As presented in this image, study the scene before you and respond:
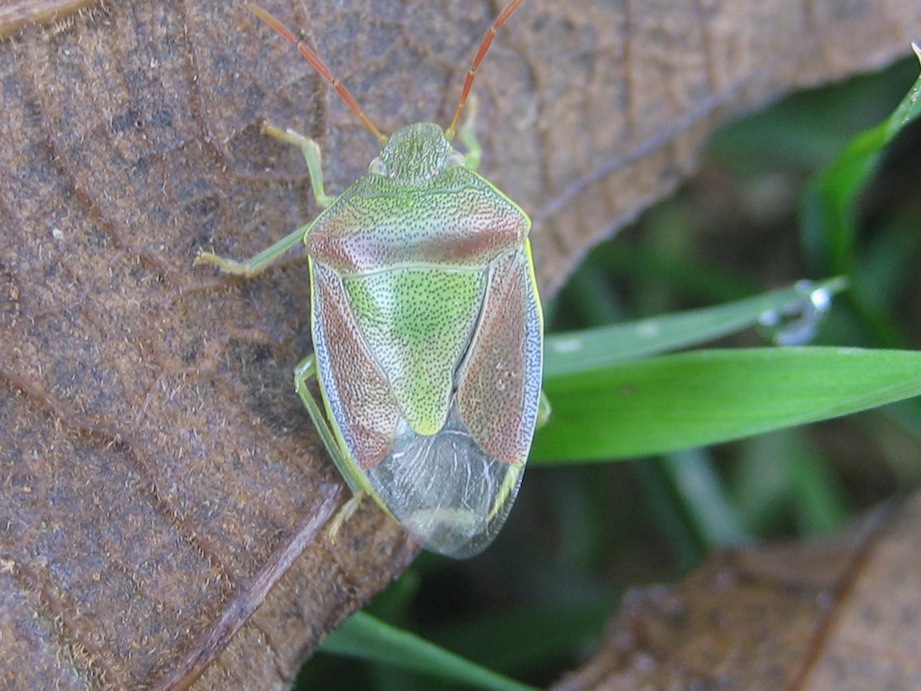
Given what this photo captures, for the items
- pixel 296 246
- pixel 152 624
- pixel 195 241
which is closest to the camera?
pixel 152 624

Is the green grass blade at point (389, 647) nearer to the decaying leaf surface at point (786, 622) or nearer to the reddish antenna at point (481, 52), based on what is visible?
the decaying leaf surface at point (786, 622)

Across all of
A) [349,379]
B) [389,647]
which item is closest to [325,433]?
[349,379]

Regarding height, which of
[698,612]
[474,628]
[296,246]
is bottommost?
[474,628]

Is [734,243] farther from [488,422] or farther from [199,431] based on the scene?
[199,431]

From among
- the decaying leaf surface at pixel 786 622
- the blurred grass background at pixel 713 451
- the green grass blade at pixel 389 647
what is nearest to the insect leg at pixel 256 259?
the green grass blade at pixel 389 647

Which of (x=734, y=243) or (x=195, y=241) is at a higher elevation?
(x=195, y=241)

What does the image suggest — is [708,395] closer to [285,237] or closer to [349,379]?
[349,379]

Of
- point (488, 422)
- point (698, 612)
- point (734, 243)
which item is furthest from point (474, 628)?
point (734, 243)

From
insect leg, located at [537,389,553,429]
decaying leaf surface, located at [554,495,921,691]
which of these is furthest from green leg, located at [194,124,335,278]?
decaying leaf surface, located at [554,495,921,691]

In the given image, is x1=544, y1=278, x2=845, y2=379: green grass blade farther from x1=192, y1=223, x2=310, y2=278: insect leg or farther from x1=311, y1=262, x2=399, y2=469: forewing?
x1=192, y1=223, x2=310, y2=278: insect leg
